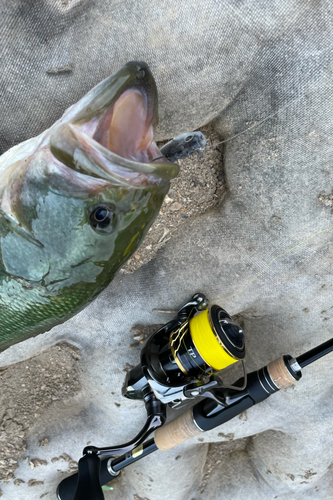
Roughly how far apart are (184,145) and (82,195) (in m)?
0.43

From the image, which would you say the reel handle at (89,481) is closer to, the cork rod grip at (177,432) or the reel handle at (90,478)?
the reel handle at (90,478)

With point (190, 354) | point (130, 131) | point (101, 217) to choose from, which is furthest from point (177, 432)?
point (130, 131)

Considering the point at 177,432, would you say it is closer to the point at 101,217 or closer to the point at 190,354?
the point at 190,354

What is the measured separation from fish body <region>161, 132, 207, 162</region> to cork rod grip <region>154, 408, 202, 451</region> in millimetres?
1111

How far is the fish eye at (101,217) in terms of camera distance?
852mm

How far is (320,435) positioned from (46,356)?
1.54m

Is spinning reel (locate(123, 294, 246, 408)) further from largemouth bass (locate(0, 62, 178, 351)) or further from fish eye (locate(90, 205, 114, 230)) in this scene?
fish eye (locate(90, 205, 114, 230))

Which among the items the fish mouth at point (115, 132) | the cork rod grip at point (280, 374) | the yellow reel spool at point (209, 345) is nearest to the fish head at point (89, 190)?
the fish mouth at point (115, 132)

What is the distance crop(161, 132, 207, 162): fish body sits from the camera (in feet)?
3.61

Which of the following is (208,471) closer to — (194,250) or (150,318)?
(150,318)

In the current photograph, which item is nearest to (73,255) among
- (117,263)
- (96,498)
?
(117,263)

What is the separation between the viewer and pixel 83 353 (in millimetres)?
1784

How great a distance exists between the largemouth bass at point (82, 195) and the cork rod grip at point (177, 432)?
0.86 meters

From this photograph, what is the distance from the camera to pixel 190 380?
1.40 m
